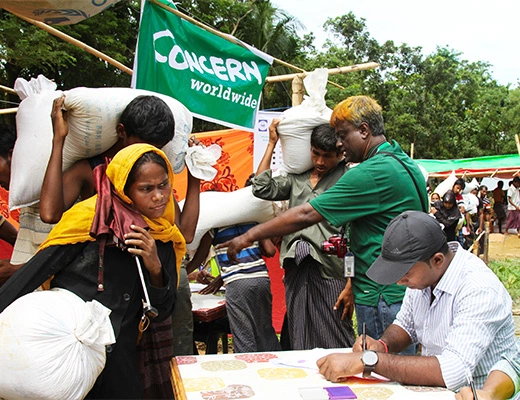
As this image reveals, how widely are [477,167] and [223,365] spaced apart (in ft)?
57.2

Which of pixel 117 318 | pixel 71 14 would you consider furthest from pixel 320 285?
pixel 71 14

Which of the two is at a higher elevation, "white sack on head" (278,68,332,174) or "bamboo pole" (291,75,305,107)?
"bamboo pole" (291,75,305,107)

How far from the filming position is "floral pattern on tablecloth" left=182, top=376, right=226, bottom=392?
1.82 meters

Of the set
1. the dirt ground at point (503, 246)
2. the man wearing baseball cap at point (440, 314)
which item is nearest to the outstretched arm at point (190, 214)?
the man wearing baseball cap at point (440, 314)

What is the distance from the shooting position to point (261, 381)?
1910 millimetres

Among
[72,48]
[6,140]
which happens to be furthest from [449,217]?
[72,48]

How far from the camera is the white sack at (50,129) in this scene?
2.38 metres

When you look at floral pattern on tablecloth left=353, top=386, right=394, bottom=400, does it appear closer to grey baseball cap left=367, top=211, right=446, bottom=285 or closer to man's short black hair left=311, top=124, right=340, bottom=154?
grey baseball cap left=367, top=211, right=446, bottom=285

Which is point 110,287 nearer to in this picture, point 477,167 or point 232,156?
point 232,156

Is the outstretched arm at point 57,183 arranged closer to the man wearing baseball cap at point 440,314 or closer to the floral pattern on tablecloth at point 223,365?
the floral pattern on tablecloth at point 223,365

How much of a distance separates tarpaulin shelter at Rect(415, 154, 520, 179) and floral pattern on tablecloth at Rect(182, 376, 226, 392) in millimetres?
15855

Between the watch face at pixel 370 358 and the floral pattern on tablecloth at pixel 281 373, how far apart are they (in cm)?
24

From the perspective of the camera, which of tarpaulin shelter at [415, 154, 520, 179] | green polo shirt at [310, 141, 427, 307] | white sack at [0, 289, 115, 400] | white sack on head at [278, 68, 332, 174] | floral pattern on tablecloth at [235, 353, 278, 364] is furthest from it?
tarpaulin shelter at [415, 154, 520, 179]

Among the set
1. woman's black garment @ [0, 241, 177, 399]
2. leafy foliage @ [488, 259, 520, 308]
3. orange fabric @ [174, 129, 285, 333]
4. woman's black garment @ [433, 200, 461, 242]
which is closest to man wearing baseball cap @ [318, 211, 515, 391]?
woman's black garment @ [0, 241, 177, 399]
